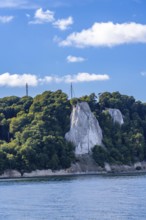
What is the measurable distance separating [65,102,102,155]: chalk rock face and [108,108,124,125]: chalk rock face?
37.5ft

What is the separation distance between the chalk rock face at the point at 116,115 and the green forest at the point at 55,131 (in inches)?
53.9

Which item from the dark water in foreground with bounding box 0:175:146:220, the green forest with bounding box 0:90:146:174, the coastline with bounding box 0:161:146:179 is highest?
the green forest with bounding box 0:90:146:174

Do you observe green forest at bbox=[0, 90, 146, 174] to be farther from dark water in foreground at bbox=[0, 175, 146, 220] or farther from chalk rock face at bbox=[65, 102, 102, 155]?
dark water in foreground at bbox=[0, 175, 146, 220]

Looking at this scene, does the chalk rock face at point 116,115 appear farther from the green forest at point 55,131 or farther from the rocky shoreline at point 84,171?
the rocky shoreline at point 84,171

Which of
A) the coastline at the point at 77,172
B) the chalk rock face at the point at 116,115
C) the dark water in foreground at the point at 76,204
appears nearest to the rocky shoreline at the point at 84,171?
the coastline at the point at 77,172

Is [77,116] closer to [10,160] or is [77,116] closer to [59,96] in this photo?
[59,96]

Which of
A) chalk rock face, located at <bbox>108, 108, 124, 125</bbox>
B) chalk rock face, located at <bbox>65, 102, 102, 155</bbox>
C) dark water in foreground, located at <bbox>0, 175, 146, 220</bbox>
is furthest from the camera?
chalk rock face, located at <bbox>108, 108, 124, 125</bbox>

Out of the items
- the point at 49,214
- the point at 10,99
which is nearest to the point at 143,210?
the point at 49,214

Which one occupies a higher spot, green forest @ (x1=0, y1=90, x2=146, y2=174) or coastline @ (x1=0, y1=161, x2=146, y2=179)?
green forest @ (x1=0, y1=90, x2=146, y2=174)

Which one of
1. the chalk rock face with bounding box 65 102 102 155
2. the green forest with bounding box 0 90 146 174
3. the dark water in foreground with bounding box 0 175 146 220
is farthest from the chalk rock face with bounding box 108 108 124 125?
the dark water in foreground with bounding box 0 175 146 220

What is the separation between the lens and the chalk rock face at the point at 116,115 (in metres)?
163

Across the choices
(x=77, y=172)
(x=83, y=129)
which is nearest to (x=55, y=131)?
(x=83, y=129)

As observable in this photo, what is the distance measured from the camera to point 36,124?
144750 mm

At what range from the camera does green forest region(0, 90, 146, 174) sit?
133875 millimetres
